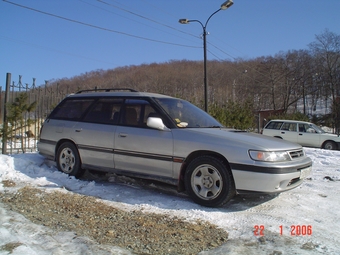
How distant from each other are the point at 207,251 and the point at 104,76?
157ft

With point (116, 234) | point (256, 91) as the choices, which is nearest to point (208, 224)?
point (116, 234)

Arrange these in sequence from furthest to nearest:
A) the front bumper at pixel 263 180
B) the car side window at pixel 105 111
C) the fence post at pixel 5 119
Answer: the fence post at pixel 5 119, the car side window at pixel 105 111, the front bumper at pixel 263 180

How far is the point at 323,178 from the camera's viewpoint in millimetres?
6121

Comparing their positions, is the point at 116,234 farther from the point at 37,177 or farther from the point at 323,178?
the point at 323,178

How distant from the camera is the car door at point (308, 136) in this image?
15641mm

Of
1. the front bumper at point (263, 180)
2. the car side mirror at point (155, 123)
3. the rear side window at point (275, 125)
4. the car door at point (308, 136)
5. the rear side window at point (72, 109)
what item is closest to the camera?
the front bumper at point (263, 180)

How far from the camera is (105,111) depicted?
211 inches

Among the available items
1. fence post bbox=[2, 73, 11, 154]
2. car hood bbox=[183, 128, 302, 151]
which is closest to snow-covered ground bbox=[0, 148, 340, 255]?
car hood bbox=[183, 128, 302, 151]

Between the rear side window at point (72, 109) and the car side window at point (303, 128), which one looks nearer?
the rear side window at point (72, 109)

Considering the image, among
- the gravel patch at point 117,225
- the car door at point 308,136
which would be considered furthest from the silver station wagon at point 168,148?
the car door at point 308,136

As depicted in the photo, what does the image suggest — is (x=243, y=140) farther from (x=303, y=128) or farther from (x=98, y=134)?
(x=303, y=128)

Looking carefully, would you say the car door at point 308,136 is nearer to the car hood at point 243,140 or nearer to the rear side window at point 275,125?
the rear side window at point 275,125
